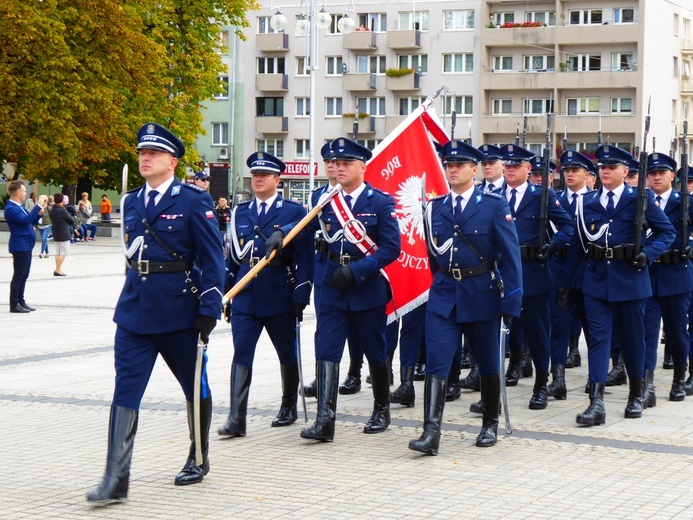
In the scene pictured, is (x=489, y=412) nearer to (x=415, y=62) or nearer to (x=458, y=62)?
(x=458, y=62)

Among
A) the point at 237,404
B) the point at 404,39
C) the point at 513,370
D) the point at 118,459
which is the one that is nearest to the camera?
the point at 118,459

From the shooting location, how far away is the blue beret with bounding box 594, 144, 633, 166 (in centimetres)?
1097

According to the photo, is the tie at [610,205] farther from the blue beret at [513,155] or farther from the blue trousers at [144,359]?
the blue trousers at [144,359]

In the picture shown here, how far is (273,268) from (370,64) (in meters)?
77.4

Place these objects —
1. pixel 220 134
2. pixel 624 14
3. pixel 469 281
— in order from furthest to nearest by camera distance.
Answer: pixel 220 134, pixel 624 14, pixel 469 281

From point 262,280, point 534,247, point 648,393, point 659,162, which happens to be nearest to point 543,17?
point 659,162

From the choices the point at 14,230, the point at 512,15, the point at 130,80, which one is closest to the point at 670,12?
the point at 512,15

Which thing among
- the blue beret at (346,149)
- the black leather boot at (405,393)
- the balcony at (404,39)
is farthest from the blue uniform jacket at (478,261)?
the balcony at (404,39)

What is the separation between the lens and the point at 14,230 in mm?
21703

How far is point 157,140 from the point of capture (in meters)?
7.99

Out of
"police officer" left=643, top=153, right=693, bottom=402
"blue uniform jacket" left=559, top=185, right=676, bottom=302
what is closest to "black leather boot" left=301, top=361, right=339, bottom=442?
"blue uniform jacket" left=559, top=185, right=676, bottom=302

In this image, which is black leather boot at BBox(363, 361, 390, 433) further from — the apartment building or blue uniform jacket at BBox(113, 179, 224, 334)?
the apartment building

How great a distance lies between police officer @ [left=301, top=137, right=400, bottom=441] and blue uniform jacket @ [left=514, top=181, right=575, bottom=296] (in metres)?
2.30

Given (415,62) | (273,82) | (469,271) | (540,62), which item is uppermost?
(415,62)
